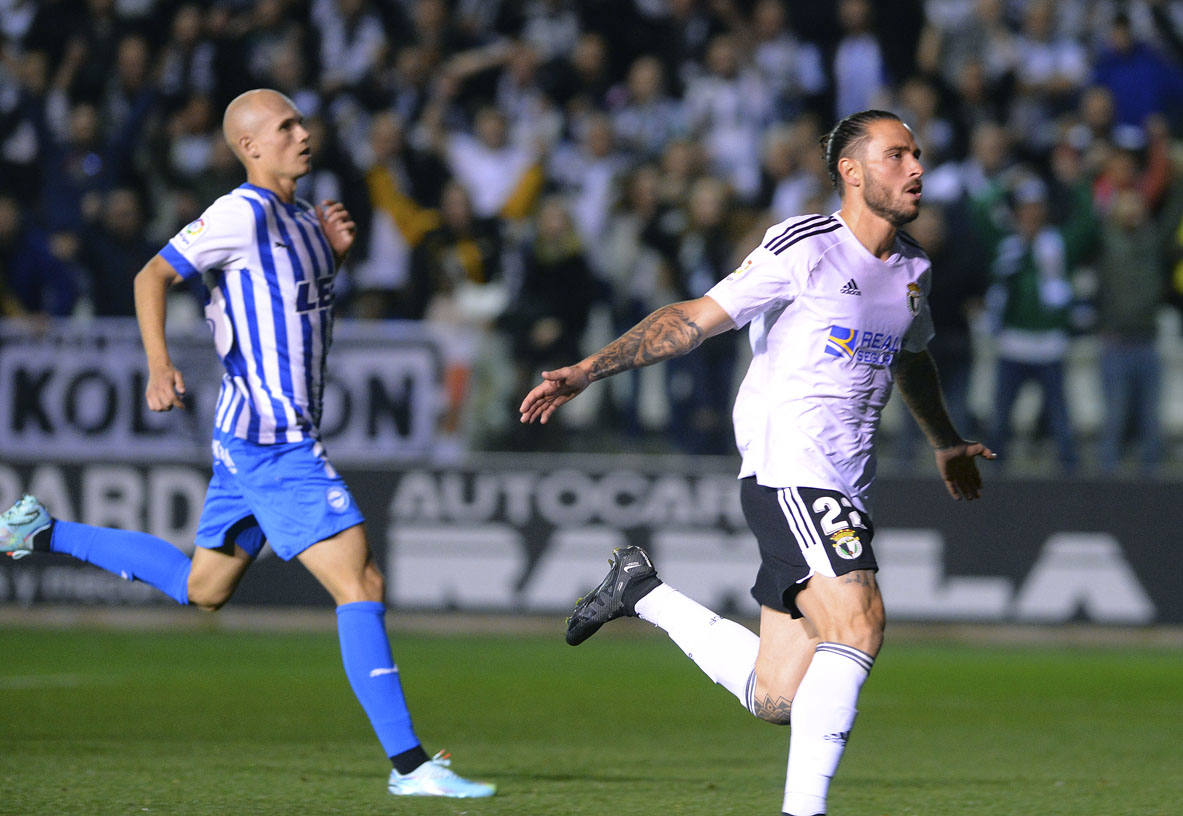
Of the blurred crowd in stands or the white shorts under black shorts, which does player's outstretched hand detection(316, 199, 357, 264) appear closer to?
the white shorts under black shorts

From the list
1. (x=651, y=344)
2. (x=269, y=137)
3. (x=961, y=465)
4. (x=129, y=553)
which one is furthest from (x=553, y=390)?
(x=129, y=553)

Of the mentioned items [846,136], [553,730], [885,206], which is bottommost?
[553,730]

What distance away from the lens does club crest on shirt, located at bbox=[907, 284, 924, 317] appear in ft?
16.8

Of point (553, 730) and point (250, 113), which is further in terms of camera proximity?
point (553, 730)

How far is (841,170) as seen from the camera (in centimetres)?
511

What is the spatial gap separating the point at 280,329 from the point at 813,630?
2.20m

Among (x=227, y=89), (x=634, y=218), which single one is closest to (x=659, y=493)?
(x=634, y=218)

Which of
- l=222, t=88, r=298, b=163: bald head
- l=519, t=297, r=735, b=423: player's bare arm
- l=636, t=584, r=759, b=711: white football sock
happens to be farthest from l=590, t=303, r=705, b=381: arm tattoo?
l=222, t=88, r=298, b=163: bald head

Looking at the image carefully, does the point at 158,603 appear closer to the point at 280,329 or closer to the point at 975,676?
the point at 975,676

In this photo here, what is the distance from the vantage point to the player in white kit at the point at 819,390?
4668mm

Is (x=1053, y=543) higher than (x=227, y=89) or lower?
lower

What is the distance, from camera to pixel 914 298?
5.15m

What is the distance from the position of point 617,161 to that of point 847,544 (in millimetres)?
9861

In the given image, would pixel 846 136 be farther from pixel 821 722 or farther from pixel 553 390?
pixel 821 722
